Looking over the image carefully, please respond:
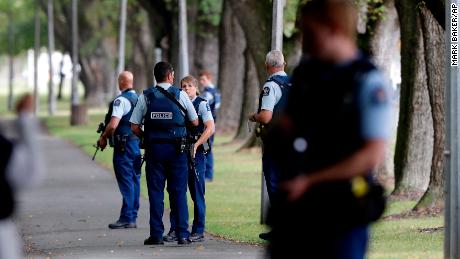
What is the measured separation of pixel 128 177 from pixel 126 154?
0.28m

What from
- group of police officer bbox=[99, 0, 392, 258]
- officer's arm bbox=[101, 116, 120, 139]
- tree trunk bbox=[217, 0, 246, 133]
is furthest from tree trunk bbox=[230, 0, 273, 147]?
group of police officer bbox=[99, 0, 392, 258]

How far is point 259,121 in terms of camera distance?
1326 centimetres

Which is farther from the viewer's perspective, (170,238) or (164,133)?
(170,238)

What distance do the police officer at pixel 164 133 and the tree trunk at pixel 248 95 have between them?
79.3 feet

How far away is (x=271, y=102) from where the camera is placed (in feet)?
43.8

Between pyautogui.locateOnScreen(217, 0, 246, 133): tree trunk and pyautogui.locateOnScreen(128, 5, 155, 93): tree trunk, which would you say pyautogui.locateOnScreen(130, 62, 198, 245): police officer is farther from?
pyautogui.locateOnScreen(128, 5, 155, 93): tree trunk

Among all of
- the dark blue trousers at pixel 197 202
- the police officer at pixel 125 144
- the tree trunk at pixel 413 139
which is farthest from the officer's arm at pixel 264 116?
the tree trunk at pixel 413 139

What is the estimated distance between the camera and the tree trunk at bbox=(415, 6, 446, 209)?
55.2 ft

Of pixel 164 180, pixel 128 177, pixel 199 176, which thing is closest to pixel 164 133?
pixel 164 180

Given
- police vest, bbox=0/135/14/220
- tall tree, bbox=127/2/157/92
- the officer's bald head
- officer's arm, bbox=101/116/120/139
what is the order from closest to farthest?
police vest, bbox=0/135/14/220 → officer's arm, bbox=101/116/120/139 → the officer's bald head → tall tree, bbox=127/2/157/92

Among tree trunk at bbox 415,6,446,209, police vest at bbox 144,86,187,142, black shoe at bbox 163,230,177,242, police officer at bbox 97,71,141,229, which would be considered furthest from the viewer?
tree trunk at bbox 415,6,446,209

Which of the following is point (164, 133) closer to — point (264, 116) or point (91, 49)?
point (264, 116)

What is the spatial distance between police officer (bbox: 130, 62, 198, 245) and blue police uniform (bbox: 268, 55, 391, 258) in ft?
22.3

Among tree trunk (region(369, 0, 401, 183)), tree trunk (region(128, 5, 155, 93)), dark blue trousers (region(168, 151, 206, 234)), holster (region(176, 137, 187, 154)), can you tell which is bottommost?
dark blue trousers (region(168, 151, 206, 234))
